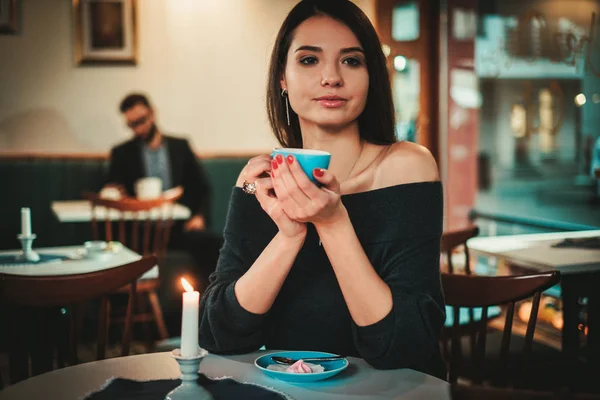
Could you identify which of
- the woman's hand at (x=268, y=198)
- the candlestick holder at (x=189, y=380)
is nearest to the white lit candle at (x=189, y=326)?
the candlestick holder at (x=189, y=380)

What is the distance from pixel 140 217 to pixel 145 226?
8 centimetres

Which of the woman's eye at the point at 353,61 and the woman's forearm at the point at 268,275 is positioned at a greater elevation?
the woman's eye at the point at 353,61

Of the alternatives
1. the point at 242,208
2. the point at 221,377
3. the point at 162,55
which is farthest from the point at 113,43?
the point at 221,377

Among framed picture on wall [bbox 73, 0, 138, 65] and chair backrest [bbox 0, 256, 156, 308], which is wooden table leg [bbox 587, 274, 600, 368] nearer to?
chair backrest [bbox 0, 256, 156, 308]

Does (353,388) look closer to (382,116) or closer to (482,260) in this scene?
(382,116)

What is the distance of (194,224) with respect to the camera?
5.50 metres

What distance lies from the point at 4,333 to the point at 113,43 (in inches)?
97.6

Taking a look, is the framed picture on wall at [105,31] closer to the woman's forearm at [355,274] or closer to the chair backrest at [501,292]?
the chair backrest at [501,292]

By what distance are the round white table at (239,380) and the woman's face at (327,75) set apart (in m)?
0.51

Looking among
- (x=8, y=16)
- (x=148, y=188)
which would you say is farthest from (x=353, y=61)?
(x=8, y=16)

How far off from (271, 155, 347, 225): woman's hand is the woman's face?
0.30 meters

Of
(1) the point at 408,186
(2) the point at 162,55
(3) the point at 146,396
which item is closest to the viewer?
(3) the point at 146,396

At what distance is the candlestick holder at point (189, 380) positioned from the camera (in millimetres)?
1036

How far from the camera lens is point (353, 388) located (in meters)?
1.17
